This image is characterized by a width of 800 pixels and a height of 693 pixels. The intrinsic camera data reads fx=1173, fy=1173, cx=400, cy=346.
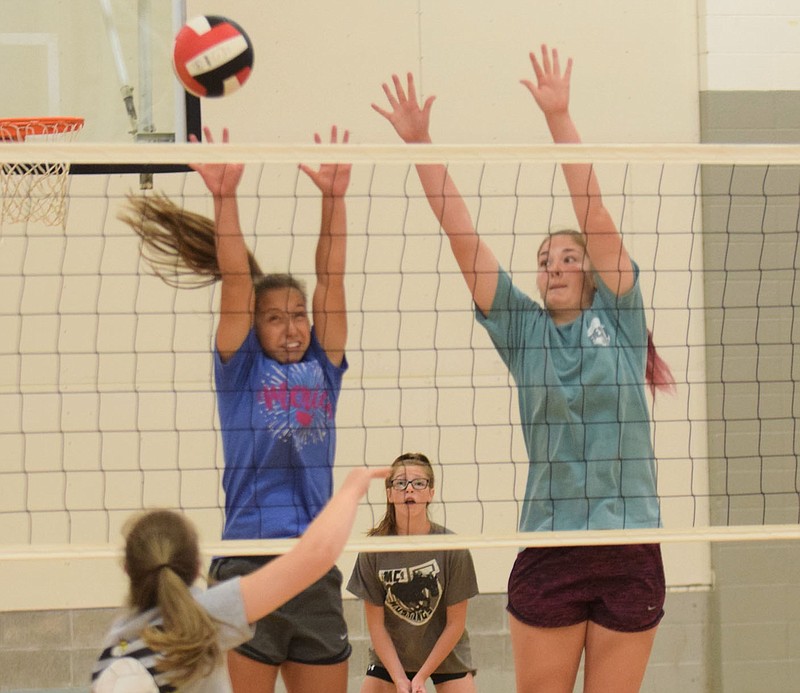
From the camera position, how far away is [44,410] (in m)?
5.56

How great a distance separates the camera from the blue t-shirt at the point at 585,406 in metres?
3.38

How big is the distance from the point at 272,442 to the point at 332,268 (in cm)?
58

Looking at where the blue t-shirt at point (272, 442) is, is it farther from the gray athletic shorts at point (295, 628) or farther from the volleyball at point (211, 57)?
the volleyball at point (211, 57)

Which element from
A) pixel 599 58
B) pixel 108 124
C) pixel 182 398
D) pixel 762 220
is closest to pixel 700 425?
pixel 762 220

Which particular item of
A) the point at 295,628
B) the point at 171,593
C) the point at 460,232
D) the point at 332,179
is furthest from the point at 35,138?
the point at 171,593

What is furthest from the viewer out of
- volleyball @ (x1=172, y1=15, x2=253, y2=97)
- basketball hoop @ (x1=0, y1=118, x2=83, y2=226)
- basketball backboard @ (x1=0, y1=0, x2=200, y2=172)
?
basketball backboard @ (x1=0, y1=0, x2=200, y2=172)

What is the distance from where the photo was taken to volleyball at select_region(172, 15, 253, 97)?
3.90 meters

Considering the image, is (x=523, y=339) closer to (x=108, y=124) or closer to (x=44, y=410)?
(x=108, y=124)

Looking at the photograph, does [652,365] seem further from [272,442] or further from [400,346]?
[400,346]

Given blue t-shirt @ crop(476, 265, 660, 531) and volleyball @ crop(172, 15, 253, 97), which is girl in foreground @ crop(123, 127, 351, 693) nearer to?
volleyball @ crop(172, 15, 253, 97)

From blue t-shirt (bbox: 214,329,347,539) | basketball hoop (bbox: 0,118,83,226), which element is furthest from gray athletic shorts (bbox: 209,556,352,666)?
basketball hoop (bbox: 0,118,83,226)

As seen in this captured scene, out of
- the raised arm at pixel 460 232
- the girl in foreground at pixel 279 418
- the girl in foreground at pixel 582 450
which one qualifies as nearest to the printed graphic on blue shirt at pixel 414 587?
the girl in foreground at pixel 279 418

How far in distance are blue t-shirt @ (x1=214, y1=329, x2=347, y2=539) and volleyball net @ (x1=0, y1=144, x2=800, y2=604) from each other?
196cm

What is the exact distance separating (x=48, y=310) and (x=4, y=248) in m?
0.35
